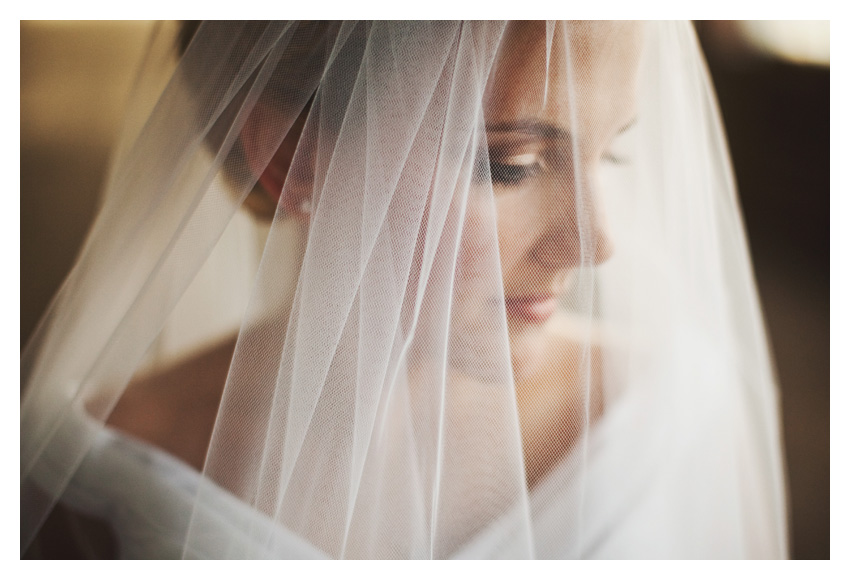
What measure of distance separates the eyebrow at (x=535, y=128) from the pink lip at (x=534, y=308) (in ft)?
0.61

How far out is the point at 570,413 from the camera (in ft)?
2.93

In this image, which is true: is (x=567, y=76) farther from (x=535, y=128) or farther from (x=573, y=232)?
(x=573, y=232)

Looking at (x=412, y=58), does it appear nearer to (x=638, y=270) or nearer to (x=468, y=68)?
(x=468, y=68)

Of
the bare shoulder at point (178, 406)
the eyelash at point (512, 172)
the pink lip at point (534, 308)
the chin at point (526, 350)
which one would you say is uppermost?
the eyelash at point (512, 172)

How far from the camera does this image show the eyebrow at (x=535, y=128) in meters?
A: 0.85

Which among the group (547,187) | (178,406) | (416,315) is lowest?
(178,406)

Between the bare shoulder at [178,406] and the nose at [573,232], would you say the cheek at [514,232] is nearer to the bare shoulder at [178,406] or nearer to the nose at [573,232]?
the nose at [573,232]

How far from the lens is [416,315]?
0.85m

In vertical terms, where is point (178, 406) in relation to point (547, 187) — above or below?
below

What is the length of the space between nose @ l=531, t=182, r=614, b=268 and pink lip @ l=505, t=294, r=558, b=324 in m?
0.04

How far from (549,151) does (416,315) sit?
24 centimetres

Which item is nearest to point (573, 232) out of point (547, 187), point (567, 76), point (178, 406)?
point (547, 187)

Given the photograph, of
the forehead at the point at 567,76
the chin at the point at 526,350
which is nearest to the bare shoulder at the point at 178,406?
the chin at the point at 526,350

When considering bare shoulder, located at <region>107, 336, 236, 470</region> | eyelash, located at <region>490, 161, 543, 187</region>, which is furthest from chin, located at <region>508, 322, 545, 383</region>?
bare shoulder, located at <region>107, 336, 236, 470</region>
